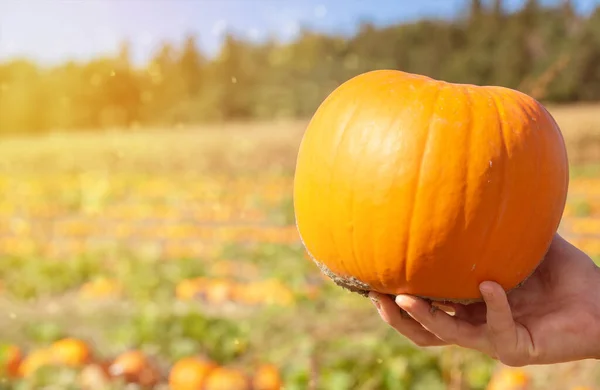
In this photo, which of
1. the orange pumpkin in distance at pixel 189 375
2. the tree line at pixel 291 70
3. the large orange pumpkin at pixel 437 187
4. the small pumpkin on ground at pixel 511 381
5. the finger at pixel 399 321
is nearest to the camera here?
the large orange pumpkin at pixel 437 187

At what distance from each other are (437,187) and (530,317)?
741mm

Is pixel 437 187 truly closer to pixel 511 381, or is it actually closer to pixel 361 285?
pixel 361 285

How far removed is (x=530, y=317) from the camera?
2314 millimetres

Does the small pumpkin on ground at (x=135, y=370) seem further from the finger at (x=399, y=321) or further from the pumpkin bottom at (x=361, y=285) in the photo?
the pumpkin bottom at (x=361, y=285)

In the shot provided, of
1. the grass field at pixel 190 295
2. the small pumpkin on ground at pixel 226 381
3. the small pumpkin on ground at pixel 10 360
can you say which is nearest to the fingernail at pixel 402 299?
the grass field at pixel 190 295

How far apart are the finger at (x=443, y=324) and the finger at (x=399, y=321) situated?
12 cm

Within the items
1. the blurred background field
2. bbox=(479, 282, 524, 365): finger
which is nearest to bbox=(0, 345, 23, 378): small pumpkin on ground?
the blurred background field

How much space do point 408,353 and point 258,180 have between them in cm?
1334

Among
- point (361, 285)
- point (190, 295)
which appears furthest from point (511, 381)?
point (190, 295)

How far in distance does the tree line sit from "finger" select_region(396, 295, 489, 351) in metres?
28.2

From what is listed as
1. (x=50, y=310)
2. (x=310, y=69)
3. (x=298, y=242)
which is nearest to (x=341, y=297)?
(x=50, y=310)

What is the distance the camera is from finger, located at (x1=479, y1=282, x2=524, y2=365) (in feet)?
6.31

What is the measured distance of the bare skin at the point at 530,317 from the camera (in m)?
2.05

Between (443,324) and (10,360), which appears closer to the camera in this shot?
(443,324)
